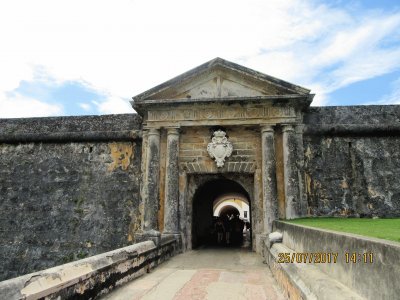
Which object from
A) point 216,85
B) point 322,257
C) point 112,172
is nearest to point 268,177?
point 216,85

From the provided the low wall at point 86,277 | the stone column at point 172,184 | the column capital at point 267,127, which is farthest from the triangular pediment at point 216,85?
the low wall at point 86,277

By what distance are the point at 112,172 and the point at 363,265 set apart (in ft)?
26.6

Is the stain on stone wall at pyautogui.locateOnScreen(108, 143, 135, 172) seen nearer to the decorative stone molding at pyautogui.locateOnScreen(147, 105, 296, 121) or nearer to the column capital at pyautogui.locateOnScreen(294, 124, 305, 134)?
the decorative stone molding at pyautogui.locateOnScreen(147, 105, 296, 121)

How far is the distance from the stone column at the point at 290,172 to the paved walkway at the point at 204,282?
5.96 ft

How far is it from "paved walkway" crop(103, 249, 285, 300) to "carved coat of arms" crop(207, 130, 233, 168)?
8.90 feet

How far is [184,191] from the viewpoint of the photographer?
8.66 metres

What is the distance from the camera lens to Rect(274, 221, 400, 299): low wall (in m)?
1.75

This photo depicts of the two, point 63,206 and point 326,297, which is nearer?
point 326,297

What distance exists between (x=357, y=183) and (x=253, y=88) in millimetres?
3619

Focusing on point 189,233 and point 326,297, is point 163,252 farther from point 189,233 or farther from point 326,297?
point 326,297

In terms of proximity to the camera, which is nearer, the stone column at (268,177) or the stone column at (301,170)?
the stone column at (268,177)

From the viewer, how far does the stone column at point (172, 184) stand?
827 cm

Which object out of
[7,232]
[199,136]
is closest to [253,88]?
[199,136]
